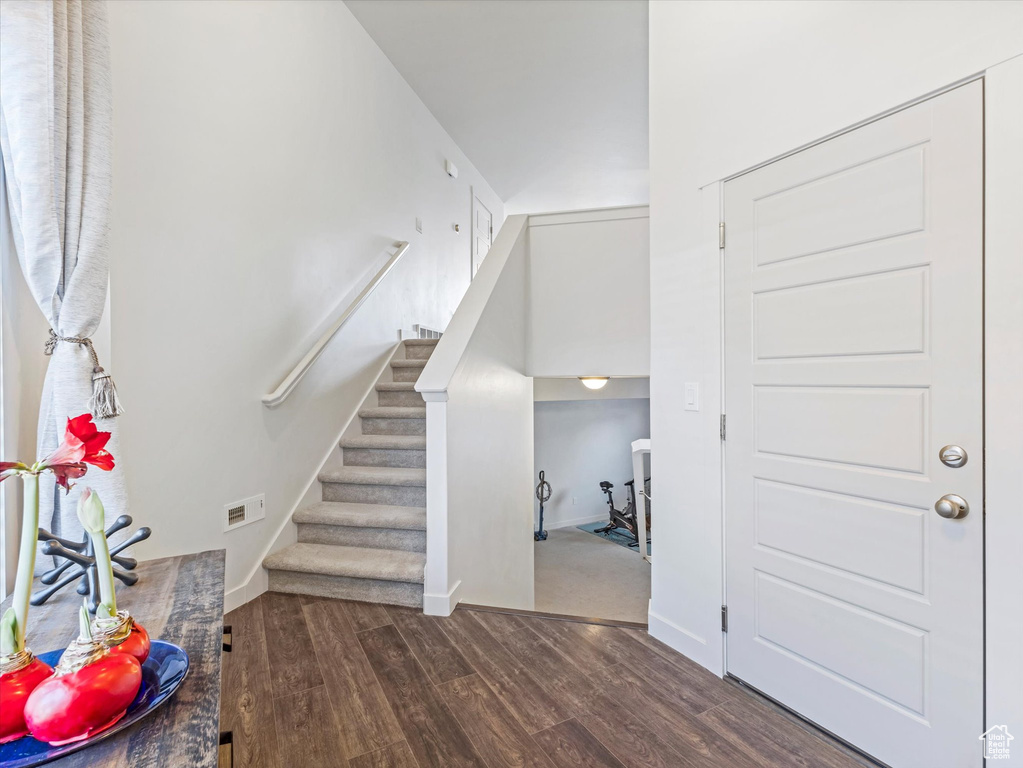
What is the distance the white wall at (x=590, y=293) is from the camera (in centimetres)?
329

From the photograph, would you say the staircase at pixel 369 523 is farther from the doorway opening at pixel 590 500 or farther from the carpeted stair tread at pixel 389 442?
the doorway opening at pixel 590 500

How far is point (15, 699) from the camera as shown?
680mm

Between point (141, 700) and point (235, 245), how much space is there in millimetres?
2128

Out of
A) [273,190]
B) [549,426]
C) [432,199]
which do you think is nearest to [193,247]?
[273,190]

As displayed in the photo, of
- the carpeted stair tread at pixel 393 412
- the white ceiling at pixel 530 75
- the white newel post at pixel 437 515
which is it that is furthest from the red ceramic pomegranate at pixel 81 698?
the white ceiling at pixel 530 75

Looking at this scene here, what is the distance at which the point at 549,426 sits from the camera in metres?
7.33

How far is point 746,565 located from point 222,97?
10.1ft

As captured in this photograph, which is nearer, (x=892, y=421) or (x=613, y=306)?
(x=892, y=421)

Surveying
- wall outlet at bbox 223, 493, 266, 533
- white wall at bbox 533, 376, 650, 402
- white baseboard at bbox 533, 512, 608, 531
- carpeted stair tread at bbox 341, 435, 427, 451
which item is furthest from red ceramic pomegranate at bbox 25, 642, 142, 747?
white baseboard at bbox 533, 512, 608, 531

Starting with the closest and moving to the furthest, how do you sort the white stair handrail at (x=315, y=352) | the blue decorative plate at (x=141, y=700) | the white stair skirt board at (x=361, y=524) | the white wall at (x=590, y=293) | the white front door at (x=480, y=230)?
the blue decorative plate at (x=141, y=700) → the white stair skirt board at (x=361, y=524) → the white stair handrail at (x=315, y=352) → the white wall at (x=590, y=293) → the white front door at (x=480, y=230)

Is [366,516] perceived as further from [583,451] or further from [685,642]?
[583,451]

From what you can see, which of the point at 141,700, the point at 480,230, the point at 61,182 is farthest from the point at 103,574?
the point at 480,230

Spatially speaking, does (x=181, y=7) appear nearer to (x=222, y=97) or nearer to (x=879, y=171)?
(x=222, y=97)

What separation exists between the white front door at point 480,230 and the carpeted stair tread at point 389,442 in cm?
320
